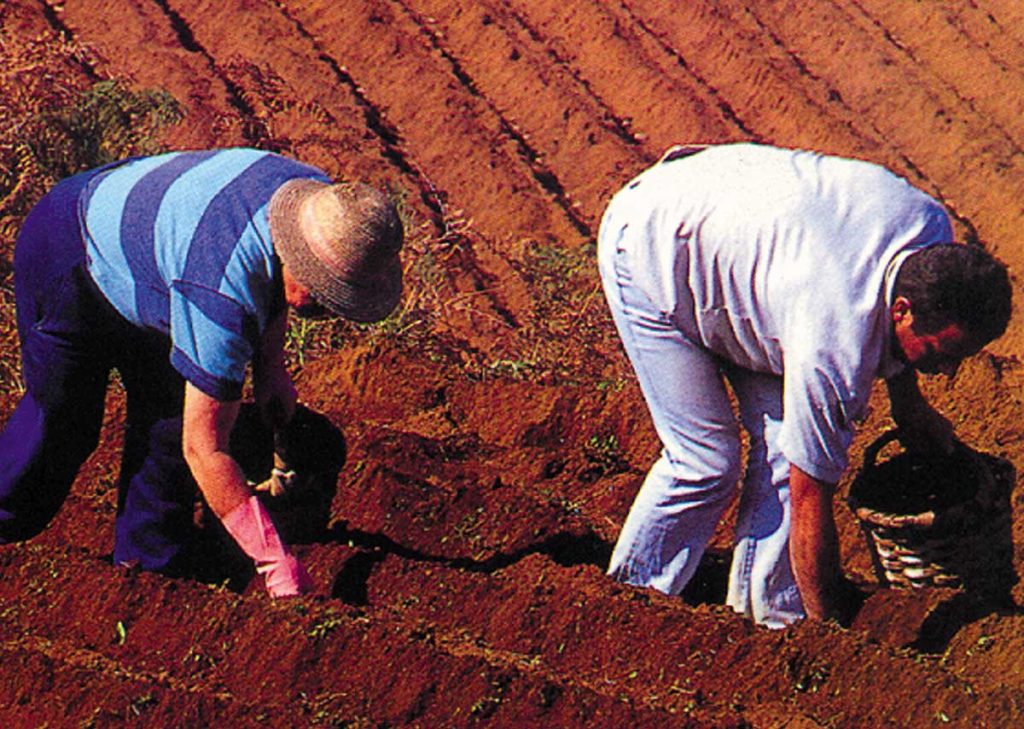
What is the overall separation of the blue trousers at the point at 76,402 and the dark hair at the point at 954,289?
2104 mm

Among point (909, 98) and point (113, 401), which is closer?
point (113, 401)

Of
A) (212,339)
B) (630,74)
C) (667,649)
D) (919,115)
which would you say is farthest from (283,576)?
(919,115)

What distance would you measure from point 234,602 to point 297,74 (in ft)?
24.3

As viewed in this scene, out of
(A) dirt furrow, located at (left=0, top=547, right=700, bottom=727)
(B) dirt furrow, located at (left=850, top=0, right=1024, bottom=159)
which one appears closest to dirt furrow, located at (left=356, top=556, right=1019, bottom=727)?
(A) dirt furrow, located at (left=0, top=547, right=700, bottom=727)

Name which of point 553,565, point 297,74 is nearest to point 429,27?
point 297,74

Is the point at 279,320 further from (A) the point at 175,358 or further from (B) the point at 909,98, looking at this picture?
(B) the point at 909,98

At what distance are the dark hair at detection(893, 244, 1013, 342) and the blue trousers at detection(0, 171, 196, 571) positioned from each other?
2.10 meters

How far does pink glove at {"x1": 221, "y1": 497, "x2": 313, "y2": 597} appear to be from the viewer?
14.4 feet

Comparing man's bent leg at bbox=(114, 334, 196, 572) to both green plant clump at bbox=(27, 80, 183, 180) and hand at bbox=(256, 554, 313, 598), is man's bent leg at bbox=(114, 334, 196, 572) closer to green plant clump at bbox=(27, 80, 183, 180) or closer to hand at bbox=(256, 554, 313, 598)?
hand at bbox=(256, 554, 313, 598)

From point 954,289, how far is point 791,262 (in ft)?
1.26

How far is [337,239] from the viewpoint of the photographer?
13.8 feet

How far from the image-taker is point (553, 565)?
5.20 metres

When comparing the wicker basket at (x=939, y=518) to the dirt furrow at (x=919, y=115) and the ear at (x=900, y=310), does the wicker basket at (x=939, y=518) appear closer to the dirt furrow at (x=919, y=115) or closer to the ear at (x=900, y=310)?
the ear at (x=900, y=310)

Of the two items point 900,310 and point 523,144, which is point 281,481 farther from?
point 523,144
